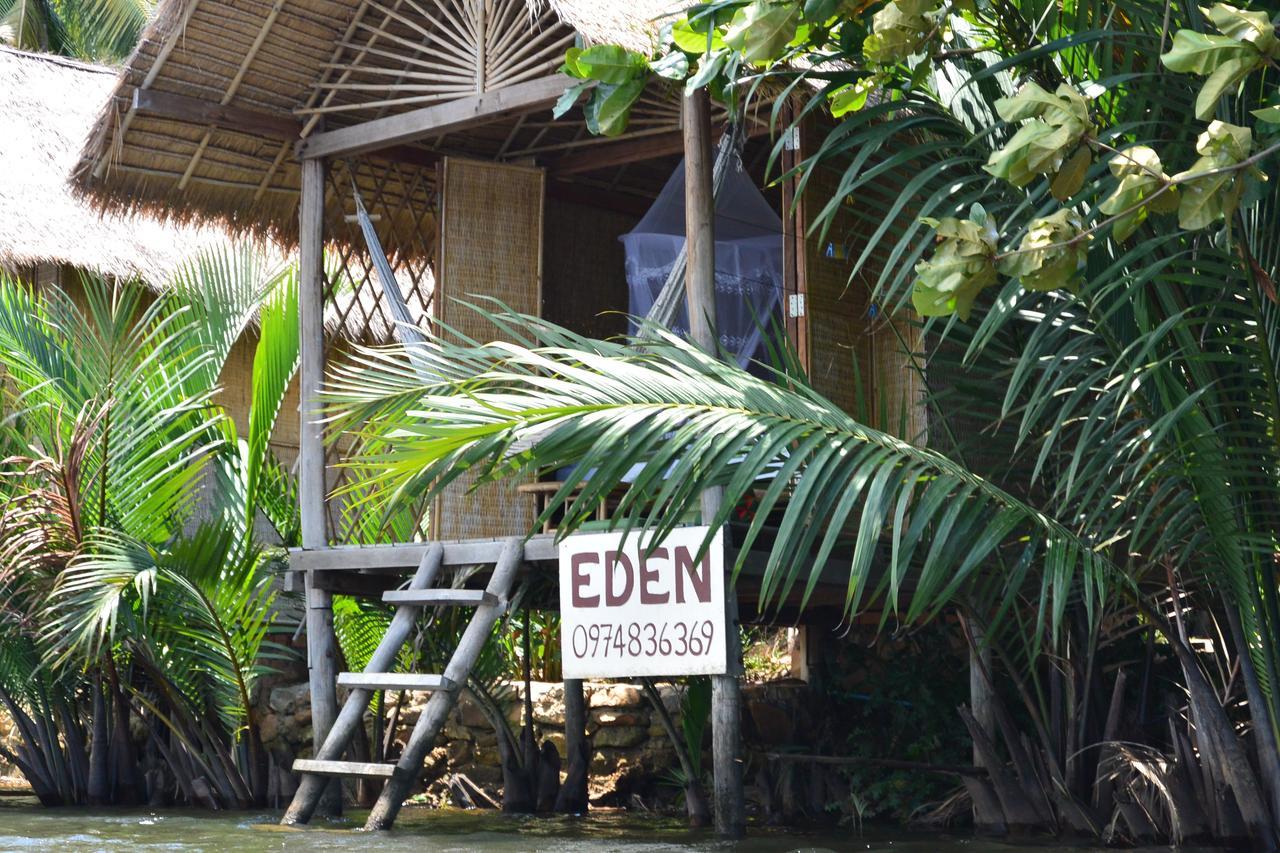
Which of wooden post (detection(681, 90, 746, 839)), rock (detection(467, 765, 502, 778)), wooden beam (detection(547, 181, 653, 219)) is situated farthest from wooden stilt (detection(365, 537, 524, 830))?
wooden beam (detection(547, 181, 653, 219))

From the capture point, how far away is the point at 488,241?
22.8 feet

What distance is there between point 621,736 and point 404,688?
250cm

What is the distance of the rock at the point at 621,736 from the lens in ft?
25.1

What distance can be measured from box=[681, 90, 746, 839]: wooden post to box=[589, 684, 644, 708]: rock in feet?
7.33

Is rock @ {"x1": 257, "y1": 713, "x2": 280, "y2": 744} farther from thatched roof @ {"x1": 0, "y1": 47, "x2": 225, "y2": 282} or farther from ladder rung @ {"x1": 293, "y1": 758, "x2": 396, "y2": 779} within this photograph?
thatched roof @ {"x1": 0, "y1": 47, "x2": 225, "y2": 282}

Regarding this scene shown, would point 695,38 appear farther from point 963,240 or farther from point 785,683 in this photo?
point 785,683

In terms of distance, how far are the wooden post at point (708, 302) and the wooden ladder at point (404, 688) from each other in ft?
2.75

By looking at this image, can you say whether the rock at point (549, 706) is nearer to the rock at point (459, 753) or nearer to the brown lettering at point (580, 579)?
the rock at point (459, 753)

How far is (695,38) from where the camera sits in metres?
2.87

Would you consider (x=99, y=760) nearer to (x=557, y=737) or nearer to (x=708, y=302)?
(x=557, y=737)

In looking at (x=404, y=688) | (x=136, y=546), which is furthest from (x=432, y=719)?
(x=136, y=546)

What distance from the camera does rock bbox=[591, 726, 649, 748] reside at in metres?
7.64

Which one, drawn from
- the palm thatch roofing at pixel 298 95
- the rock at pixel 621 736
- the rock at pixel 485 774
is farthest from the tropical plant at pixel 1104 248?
the rock at pixel 485 774

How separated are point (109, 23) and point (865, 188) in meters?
14.8
